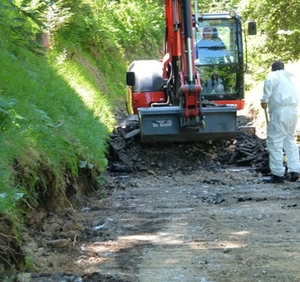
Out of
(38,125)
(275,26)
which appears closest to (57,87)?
(38,125)

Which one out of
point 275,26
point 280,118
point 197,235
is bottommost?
point 197,235

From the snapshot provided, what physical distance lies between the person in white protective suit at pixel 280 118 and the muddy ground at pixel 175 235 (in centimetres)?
30

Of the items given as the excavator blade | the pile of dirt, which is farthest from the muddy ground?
the pile of dirt

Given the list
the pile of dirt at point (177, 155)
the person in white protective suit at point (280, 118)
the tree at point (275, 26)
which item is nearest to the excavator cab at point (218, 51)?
the pile of dirt at point (177, 155)

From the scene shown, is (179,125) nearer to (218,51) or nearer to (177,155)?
(177,155)

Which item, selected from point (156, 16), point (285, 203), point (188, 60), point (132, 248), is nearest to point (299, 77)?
point (188, 60)

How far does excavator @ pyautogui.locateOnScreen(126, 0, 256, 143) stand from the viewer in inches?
396

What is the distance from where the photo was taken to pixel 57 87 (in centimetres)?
1028

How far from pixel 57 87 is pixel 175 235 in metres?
5.38

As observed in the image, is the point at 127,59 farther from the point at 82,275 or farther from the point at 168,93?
the point at 82,275

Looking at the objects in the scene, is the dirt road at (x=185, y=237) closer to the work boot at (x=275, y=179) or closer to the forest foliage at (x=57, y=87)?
the forest foliage at (x=57, y=87)

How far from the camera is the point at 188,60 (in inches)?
395

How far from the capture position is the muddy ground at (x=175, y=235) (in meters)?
4.38

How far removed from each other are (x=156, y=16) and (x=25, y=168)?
27545 mm
